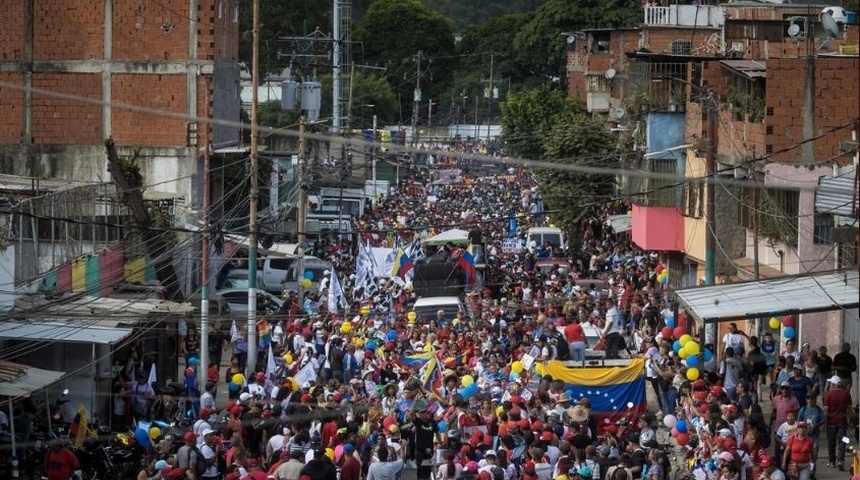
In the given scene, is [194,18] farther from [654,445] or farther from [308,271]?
[654,445]

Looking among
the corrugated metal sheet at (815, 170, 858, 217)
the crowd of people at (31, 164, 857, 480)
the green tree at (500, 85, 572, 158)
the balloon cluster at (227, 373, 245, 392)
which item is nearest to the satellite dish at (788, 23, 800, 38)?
the crowd of people at (31, 164, 857, 480)

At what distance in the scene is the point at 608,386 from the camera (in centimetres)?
2420

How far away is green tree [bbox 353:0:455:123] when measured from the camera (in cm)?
10988

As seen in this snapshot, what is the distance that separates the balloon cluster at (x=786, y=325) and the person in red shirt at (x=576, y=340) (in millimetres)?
3075

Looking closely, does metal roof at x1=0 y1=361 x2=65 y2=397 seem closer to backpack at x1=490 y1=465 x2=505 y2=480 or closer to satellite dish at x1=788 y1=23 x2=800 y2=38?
backpack at x1=490 y1=465 x2=505 y2=480

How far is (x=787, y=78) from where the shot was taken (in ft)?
91.9

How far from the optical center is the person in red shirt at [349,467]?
21000mm

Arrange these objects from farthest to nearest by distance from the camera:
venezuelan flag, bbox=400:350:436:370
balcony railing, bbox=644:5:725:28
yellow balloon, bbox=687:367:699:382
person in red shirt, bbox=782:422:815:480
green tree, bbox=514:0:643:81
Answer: green tree, bbox=514:0:643:81 → balcony railing, bbox=644:5:725:28 → venezuelan flag, bbox=400:350:436:370 → yellow balloon, bbox=687:367:699:382 → person in red shirt, bbox=782:422:815:480

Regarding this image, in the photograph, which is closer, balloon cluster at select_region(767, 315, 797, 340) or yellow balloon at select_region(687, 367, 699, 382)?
yellow balloon at select_region(687, 367, 699, 382)

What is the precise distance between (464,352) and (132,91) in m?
16.5

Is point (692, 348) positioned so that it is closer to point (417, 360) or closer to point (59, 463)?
point (417, 360)

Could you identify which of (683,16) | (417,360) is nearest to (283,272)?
(417,360)

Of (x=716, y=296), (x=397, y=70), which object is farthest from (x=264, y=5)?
(x=716, y=296)

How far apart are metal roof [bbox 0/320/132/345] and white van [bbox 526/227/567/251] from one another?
2591cm
